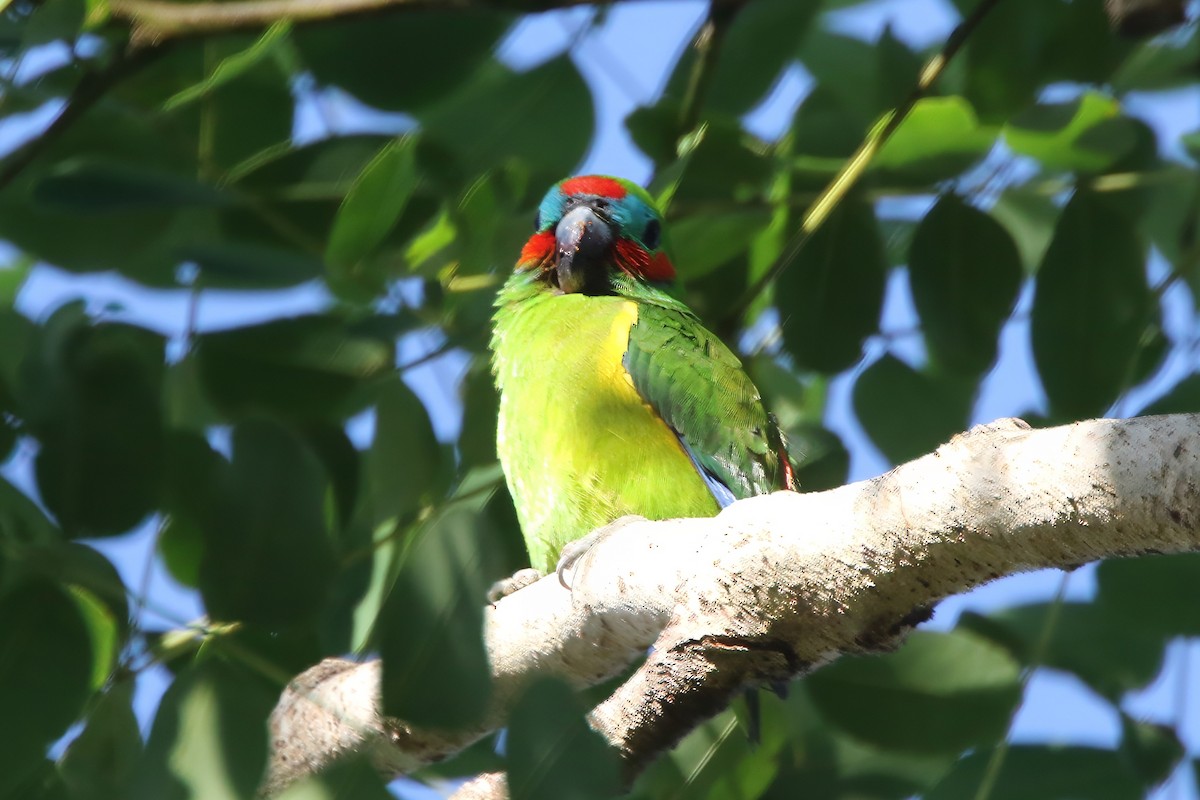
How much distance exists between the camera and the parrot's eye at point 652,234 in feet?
10.8

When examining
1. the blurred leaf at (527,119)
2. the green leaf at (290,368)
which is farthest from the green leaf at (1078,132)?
the green leaf at (290,368)

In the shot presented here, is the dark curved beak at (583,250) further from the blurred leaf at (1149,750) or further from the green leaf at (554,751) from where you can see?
the green leaf at (554,751)

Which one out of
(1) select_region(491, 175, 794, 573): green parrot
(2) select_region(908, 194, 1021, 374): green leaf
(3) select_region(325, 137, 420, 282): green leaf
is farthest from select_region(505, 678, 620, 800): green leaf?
(2) select_region(908, 194, 1021, 374): green leaf

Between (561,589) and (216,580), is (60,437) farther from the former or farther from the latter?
(561,589)

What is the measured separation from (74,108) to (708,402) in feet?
4.46

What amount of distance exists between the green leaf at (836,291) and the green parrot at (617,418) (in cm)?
26

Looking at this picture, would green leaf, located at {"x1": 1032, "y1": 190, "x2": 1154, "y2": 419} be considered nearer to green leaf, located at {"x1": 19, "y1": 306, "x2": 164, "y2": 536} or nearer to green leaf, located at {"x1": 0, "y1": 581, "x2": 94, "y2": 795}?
green leaf, located at {"x1": 19, "y1": 306, "x2": 164, "y2": 536}

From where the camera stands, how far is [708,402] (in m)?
2.90

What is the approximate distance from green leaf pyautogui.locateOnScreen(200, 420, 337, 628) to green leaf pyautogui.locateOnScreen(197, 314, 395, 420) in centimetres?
49

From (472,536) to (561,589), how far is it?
464 millimetres

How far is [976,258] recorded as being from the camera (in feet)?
→ 8.84

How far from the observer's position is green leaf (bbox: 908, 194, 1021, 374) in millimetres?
2676

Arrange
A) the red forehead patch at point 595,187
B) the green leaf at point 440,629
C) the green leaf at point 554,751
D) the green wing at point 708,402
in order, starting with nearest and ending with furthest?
1. the green leaf at point 554,751
2. the green leaf at point 440,629
3. the green wing at point 708,402
4. the red forehead patch at point 595,187

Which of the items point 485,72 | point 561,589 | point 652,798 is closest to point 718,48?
point 485,72
